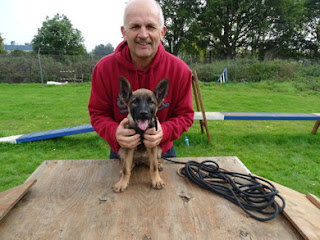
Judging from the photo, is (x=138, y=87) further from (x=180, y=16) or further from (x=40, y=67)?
(x=180, y=16)

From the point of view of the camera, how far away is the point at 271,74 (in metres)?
20.3

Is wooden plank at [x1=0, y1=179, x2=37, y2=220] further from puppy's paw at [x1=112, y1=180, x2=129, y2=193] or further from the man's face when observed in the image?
the man's face

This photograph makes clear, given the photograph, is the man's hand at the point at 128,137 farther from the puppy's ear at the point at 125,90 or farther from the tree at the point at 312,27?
the tree at the point at 312,27

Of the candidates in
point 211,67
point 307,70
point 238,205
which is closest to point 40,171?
point 238,205

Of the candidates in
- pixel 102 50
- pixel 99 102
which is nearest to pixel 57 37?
pixel 102 50

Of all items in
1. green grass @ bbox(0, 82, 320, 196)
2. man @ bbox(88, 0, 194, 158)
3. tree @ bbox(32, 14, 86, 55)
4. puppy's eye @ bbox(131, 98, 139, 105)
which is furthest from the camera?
tree @ bbox(32, 14, 86, 55)

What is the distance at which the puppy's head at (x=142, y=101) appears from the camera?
1917mm

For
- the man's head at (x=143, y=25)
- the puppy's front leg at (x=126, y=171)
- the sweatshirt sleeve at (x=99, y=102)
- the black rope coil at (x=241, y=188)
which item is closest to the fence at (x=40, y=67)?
the sweatshirt sleeve at (x=99, y=102)

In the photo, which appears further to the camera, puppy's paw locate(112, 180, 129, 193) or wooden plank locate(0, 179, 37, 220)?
puppy's paw locate(112, 180, 129, 193)

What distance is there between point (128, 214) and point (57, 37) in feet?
108

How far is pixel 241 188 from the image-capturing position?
2.22 m

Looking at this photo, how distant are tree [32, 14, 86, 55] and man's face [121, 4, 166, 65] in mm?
30303

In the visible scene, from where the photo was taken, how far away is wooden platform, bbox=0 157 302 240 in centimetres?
165

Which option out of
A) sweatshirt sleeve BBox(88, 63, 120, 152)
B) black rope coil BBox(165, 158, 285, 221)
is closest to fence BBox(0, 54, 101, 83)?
sweatshirt sleeve BBox(88, 63, 120, 152)
